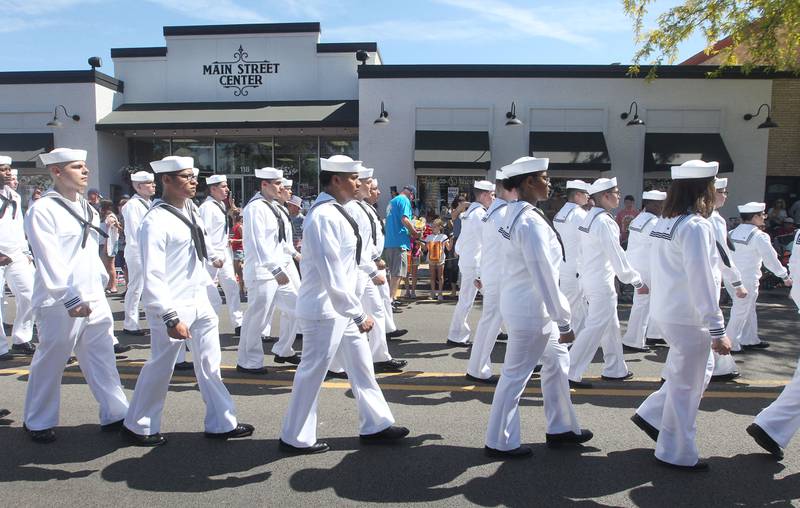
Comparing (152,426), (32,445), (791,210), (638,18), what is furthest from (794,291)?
(791,210)

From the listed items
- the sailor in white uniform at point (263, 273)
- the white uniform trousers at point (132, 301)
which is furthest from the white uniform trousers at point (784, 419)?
the white uniform trousers at point (132, 301)

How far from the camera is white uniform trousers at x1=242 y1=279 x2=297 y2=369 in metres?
6.34

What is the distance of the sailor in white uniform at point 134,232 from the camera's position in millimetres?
7734

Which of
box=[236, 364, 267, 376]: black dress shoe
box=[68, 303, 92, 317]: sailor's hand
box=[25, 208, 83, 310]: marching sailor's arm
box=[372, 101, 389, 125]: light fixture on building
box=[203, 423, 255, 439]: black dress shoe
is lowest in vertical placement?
box=[203, 423, 255, 439]: black dress shoe

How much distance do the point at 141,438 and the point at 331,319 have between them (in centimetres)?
163

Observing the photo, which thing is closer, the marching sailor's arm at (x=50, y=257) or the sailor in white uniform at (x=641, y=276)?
the marching sailor's arm at (x=50, y=257)

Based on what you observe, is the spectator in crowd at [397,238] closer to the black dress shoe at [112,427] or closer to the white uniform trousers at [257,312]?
the white uniform trousers at [257,312]

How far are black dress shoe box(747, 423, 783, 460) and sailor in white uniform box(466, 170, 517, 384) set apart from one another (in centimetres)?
238

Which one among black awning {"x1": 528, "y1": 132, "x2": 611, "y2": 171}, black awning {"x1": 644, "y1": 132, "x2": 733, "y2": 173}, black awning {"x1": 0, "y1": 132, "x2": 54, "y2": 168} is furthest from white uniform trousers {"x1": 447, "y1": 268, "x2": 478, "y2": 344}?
black awning {"x1": 0, "y1": 132, "x2": 54, "y2": 168}

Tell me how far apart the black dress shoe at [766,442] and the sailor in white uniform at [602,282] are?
5.83ft

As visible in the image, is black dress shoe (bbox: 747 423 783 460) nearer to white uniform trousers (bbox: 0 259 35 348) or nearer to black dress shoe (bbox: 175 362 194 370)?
black dress shoe (bbox: 175 362 194 370)

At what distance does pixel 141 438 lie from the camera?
4.35m

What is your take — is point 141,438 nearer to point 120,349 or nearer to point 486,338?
point 486,338

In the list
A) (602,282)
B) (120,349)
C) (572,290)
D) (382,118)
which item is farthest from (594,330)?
(382,118)
